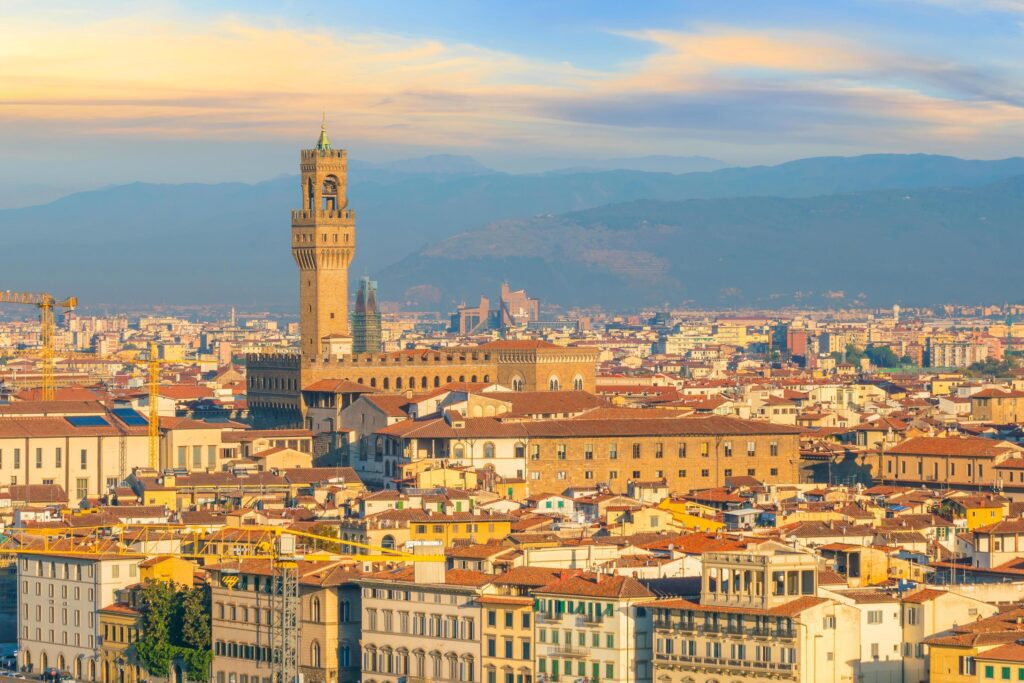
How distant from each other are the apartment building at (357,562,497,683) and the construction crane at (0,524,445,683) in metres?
1.34

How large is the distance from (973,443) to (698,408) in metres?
16.9

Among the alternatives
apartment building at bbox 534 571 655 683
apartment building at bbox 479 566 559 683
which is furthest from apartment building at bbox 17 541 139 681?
apartment building at bbox 534 571 655 683

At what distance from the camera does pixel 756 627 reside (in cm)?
4119

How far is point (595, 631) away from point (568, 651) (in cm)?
58

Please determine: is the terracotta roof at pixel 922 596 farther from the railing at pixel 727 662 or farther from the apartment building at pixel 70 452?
the apartment building at pixel 70 452

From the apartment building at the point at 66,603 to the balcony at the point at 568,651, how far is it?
11245 millimetres

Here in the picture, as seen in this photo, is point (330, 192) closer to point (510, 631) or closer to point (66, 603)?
point (66, 603)

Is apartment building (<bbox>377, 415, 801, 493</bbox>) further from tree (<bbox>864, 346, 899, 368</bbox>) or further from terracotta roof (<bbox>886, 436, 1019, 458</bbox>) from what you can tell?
tree (<bbox>864, 346, 899, 368</bbox>)

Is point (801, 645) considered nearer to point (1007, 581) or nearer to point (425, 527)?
point (1007, 581)

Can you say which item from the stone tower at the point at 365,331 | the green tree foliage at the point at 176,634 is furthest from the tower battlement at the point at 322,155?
the green tree foliage at the point at 176,634

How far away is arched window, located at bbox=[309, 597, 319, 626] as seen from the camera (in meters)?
48.0

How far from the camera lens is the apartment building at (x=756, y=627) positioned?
40.9 metres

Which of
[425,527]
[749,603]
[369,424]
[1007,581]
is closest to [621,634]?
[749,603]

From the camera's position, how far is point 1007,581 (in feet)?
157
